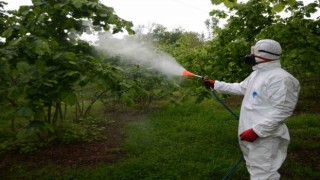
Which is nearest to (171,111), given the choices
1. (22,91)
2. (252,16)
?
(252,16)

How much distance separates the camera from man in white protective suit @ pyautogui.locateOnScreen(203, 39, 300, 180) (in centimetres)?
316

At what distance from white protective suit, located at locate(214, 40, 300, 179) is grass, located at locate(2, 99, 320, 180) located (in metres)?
1.76

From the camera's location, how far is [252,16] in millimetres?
5512

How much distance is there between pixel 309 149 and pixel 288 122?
7.96 ft

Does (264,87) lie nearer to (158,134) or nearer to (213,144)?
(213,144)

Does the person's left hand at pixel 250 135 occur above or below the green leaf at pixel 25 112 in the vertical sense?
below

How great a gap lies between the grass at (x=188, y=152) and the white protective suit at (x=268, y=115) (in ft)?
5.76

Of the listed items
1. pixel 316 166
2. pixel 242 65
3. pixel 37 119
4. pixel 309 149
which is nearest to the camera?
pixel 37 119

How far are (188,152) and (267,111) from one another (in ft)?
10.3

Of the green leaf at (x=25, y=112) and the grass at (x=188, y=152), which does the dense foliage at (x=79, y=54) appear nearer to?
the green leaf at (x=25, y=112)

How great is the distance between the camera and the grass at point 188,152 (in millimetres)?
5109

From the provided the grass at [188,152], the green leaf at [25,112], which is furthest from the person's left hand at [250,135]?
the green leaf at [25,112]

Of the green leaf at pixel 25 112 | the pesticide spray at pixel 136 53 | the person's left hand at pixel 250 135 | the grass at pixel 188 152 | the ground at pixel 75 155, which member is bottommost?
the ground at pixel 75 155

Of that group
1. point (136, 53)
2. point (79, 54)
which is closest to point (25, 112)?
point (79, 54)
